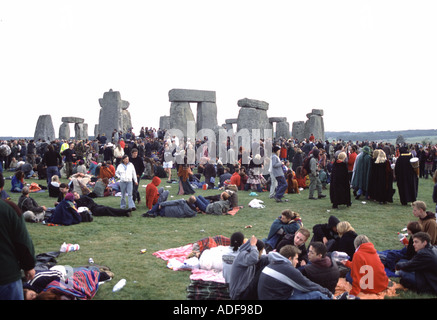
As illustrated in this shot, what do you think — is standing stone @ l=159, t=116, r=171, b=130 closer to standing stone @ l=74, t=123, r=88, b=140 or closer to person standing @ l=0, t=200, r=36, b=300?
standing stone @ l=74, t=123, r=88, b=140

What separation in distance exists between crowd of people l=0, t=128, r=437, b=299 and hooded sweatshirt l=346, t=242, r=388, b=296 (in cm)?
2

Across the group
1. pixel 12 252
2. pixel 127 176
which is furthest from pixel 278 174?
pixel 12 252

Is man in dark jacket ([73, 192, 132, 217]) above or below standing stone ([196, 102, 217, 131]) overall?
below

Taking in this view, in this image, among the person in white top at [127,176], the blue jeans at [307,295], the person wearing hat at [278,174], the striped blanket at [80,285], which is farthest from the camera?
the person wearing hat at [278,174]

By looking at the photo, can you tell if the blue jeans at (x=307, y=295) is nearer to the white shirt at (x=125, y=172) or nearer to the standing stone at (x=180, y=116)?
the white shirt at (x=125, y=172)

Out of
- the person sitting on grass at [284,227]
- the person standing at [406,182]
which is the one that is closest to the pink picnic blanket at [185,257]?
the person sitting on grass at [284,227]

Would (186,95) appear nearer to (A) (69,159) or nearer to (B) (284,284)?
(A) (69,159)

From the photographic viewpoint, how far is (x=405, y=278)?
227 inches

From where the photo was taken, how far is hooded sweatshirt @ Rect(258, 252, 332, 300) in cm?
473

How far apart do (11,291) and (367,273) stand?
4457 millimetres

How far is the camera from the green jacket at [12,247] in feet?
12.1

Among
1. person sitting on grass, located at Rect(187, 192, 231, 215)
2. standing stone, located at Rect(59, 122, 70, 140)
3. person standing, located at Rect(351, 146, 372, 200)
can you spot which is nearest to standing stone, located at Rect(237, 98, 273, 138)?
person standing, located at Rect(351, 146, 372, 200)

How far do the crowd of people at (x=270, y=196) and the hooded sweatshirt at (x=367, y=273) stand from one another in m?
0.02
